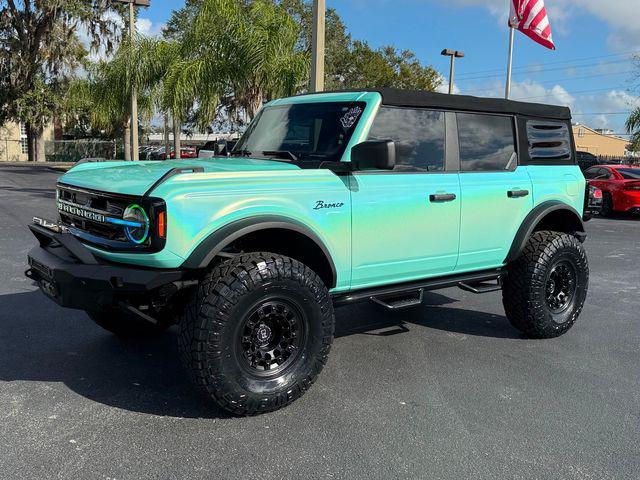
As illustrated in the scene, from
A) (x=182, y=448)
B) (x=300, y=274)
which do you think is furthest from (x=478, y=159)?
(x=182, y=448)

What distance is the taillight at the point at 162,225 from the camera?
3180 mm

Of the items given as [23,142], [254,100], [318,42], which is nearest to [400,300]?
[318,42]

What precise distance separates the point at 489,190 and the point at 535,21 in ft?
44.3

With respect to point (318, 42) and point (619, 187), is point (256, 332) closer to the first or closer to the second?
point (318, 42)

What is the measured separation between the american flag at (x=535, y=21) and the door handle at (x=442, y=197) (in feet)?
44.4

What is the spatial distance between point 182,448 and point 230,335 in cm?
66

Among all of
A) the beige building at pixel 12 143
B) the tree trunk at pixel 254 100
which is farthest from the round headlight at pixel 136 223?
the beige building at pixel 12 143

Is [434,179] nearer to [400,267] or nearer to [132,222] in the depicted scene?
[400,267]

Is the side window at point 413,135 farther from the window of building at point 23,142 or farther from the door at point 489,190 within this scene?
the window of building at point 23,142

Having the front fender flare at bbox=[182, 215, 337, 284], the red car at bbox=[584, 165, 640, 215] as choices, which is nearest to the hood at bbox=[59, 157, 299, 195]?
the front fender flare at bbox=[182, 215, 337, 284]

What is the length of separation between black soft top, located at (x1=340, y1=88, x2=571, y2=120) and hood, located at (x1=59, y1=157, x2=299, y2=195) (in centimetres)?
98

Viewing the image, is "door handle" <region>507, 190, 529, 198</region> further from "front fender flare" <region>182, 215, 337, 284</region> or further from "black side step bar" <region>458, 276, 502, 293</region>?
"front fender flare" <region>182, 215, 337, 284</region>

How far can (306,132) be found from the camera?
A: 4422 mm

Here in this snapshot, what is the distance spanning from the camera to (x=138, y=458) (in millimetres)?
3033
